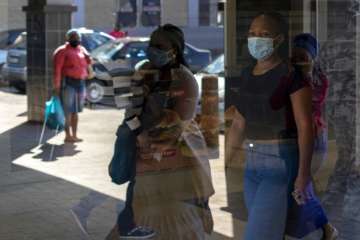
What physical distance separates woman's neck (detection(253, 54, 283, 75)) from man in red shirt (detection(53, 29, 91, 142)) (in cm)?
622

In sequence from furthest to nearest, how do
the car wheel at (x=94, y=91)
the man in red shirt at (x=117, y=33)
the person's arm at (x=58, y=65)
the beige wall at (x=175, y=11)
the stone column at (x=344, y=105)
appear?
the person's arm at (x=58, y=65), the man in red shirt at (x=117, y=33), the car wheel at (x=94, y=91), the beige wall at (x=175, y=11), the stone column at (x=344, y=105)

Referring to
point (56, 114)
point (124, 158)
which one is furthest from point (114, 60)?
point (124, 158)

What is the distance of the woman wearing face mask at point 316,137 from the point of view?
4.59 meters

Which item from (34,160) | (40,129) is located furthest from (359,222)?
(40,129)

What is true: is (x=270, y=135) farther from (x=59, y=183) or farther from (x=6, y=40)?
(x=6, y=40)

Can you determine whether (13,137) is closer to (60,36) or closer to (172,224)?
(60,36)

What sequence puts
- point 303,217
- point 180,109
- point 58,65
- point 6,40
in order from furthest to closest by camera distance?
point 6,40 < point 58,65 < point 180,109 < point 303,217

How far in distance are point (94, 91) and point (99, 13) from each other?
3.84 feet

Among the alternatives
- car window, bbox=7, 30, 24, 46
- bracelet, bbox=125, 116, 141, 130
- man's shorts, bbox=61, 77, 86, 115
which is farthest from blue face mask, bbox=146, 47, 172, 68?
car window, bbox=7, 30, 24, 46

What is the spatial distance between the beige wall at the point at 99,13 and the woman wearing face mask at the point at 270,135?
475 centimetres

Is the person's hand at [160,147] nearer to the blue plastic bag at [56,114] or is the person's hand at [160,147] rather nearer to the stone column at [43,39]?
the blue plastic bag at [56,114]

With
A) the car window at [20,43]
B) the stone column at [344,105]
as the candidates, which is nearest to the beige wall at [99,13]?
the stone column at [344,105]

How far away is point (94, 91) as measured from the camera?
1111cm

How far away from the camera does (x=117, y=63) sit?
10477 mm
